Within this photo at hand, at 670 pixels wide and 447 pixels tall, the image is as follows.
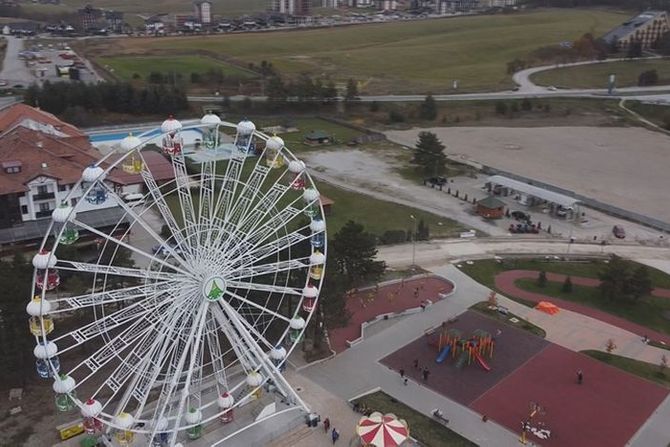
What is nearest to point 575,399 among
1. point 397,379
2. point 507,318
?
point 507,318

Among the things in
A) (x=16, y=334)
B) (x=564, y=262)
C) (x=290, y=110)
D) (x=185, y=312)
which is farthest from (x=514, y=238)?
(x=290, y=110)

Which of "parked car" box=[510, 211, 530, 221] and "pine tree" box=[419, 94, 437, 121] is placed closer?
"parked car" box=[510, 211, 530, 221]

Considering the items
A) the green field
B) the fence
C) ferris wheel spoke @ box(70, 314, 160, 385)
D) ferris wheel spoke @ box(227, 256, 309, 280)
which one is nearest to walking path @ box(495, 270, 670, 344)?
the fence

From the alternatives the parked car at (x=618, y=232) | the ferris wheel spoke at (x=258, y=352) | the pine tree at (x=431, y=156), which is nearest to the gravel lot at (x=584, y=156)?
the parked car at (x=618, y=232)

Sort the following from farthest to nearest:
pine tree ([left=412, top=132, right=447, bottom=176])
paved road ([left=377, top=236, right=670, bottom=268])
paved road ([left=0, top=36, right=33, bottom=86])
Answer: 1. paved road ([left=0, top=36, right=33, bottom=86])
2. pine tree ([left=412, top=132, right=447, bottom=176])
3. paved road ([left=377, top=236, right=670, bottom=268])

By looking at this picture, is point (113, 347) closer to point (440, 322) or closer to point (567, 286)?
point (440, 322)

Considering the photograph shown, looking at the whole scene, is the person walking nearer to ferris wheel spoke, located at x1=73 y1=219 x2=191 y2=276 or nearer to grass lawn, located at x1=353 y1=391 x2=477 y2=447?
grass lawn, located at x1=353 y1=391 x2=477 y2=447

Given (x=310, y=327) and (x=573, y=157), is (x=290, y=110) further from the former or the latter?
(x=310, y=327)
